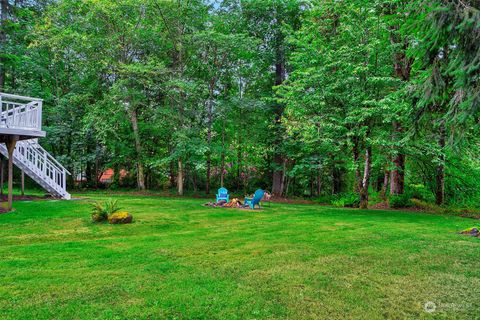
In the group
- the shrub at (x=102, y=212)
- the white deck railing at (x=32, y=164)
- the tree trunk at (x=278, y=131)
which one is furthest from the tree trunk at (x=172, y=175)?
the shrub at (x=102, y=212)

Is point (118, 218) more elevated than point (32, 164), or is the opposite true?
point (32, 164)

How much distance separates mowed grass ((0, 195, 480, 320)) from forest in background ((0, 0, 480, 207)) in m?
5.16

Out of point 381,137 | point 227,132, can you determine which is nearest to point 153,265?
point 381,137

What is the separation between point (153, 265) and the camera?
4.41 meters

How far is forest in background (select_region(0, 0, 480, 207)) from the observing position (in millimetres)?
11367

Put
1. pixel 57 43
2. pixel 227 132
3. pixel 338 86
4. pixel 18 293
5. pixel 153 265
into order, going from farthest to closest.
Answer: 1. pixel 227 132
2. pixel 57 43
3. pixel 338 86
4. pixel 153 265
5. pixel 18 293

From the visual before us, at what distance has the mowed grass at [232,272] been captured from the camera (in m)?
3.17

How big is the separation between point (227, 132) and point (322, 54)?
8.58 metres

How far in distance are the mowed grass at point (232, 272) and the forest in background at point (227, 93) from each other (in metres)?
5.16

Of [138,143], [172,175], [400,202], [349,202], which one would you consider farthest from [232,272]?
[172,175]

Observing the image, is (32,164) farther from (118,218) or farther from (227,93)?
(227,93)

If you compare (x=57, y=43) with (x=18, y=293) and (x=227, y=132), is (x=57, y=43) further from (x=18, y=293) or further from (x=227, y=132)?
(x=18, y=293)

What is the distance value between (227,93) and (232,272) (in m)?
15.9

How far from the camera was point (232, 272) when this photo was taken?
4207 mm
